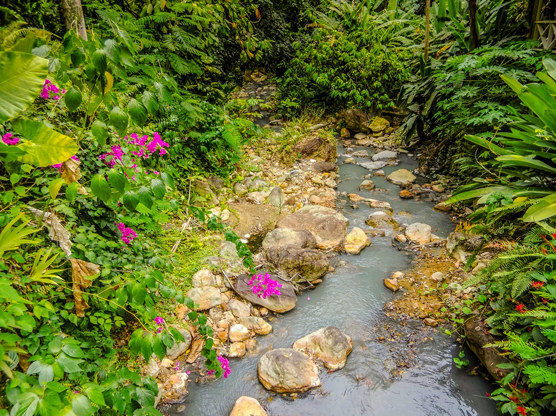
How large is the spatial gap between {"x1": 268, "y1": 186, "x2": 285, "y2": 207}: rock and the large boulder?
0.41 m

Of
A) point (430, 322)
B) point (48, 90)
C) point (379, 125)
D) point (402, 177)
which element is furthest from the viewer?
point (379, 125)

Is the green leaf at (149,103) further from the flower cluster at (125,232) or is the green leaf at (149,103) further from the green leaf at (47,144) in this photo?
the flower cluster at (125,232)

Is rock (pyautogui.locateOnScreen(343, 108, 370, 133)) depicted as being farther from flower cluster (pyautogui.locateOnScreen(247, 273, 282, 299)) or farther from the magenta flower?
the magenta flower

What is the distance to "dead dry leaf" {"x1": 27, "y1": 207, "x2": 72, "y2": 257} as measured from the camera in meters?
1.42

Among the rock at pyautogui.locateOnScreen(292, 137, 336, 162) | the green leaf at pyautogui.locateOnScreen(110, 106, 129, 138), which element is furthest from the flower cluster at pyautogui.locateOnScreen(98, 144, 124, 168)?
the rock at pyautogui.locateOnScreen(292, 137, 336, 162)

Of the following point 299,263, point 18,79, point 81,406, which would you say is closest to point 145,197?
point 18,79

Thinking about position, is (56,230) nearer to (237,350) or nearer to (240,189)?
(237,350)

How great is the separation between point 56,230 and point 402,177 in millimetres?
4488

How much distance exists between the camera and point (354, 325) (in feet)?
8.14

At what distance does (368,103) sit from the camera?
6.25 metres

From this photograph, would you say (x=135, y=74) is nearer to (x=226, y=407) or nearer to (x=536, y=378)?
(x=226, y=407)

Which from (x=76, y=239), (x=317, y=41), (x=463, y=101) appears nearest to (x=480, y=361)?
(x=76, y=239)

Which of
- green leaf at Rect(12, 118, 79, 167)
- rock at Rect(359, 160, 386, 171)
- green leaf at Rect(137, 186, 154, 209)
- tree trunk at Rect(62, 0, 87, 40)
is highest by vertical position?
tree trunk at Rect(62, 0, 87, 40)

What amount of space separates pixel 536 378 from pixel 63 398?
2.04 meters
